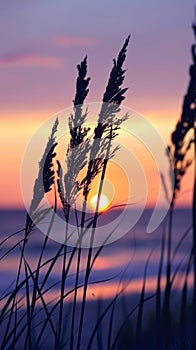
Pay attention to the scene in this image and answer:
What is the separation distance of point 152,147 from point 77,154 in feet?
1.53

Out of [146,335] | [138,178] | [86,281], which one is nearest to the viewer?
[86,281]

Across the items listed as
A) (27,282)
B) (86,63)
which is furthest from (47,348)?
(86,63)

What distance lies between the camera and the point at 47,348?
9.50 ft

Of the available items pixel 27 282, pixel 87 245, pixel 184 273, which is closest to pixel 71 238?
pixel 87 245

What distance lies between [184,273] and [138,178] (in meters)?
1.10

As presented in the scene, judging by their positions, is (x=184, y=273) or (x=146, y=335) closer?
(x=184, y=273)

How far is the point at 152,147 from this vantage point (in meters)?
2.78

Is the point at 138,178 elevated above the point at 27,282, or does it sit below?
above

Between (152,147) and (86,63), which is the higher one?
(86,63)

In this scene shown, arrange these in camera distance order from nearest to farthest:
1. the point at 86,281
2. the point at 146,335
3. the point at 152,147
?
the point at 86,281 < the point at 152,147 < the point at 146,335

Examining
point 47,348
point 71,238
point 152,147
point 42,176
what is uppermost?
point 152,147

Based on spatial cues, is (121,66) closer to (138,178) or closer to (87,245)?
(87,245)

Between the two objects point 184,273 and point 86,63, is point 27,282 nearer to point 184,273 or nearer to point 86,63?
point 184,273

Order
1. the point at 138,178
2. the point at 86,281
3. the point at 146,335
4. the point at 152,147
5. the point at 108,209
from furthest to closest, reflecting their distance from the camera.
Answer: the point at 138,178 → the point at 146,335 → the point at 152,147 → the point at 108,209 → the point at 86,281
